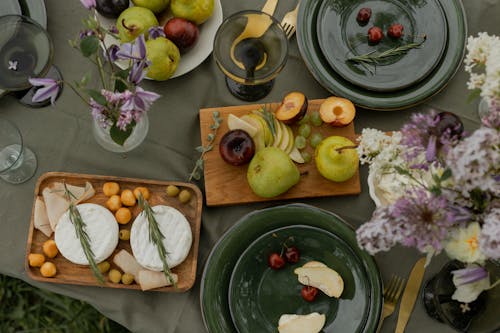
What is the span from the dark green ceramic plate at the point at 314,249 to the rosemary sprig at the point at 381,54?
1.03 feet

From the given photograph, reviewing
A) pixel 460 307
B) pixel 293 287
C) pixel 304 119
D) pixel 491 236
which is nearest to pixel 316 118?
pixel 304 119

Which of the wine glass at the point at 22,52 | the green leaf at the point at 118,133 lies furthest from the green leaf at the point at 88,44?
the wine glass at the point at 22,52

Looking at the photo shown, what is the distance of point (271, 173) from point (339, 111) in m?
0.19

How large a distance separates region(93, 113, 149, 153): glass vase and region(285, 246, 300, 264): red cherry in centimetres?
37

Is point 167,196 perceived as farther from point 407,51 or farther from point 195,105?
point 407,51

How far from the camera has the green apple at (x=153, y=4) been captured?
42.5 inches

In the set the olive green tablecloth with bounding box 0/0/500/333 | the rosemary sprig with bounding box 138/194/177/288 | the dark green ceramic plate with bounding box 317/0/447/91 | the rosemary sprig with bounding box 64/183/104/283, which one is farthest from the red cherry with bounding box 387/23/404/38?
the rosemary sprig with bounding box 64/183/104/283

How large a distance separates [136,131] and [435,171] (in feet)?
1.98

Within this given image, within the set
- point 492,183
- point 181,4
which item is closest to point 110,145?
point 181,4

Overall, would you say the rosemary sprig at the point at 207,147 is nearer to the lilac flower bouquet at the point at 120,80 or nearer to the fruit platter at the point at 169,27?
the fruit platter at the point at 169,27

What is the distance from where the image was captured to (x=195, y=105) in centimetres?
118

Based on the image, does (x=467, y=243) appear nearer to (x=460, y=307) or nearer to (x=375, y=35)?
(x=460, y=307)

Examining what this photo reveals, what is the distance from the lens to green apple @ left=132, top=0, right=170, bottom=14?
3.54 ft

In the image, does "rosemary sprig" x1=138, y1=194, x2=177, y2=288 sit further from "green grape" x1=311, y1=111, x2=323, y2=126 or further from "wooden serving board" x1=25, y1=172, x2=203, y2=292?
"green grape" x1=311, y1=111, x2=323, y2=126
